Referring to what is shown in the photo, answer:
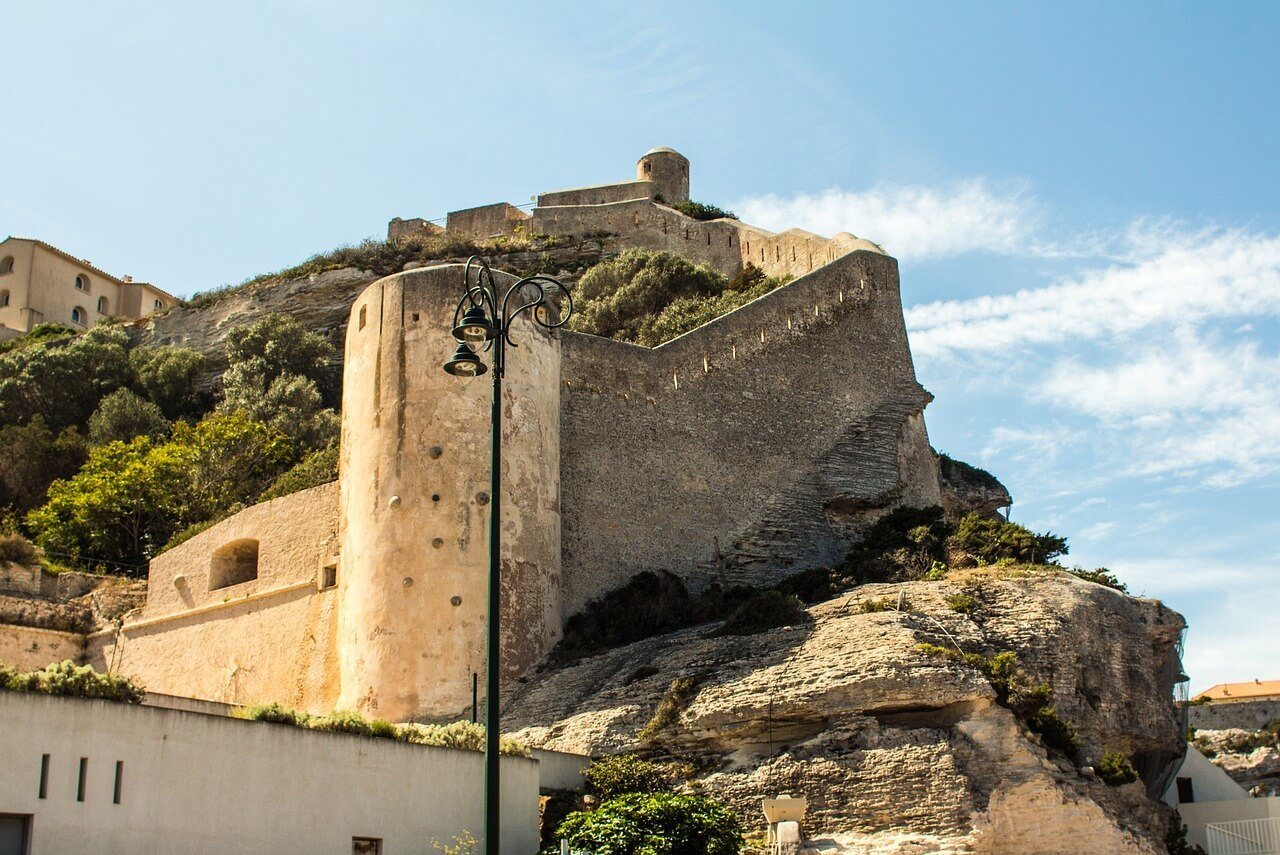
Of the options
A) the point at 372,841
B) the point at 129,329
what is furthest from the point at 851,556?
the point at 129,329

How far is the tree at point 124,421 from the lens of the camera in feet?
142

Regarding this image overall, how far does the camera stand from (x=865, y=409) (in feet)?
99.6

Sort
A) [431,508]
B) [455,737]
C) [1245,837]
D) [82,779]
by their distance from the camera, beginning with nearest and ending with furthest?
[82,779], [455,737], [431,508], [1245,837]

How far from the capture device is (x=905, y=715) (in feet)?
60.8

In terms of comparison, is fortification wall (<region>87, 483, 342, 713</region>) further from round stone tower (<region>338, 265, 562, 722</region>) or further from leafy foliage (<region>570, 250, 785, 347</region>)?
leafy foliage (<region>570, 250, 785, 347</region>)

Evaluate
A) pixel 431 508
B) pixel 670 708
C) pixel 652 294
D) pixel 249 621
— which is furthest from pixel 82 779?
pixel 652 294

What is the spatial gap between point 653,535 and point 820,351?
6.36 meters

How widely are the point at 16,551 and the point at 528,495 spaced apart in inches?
503

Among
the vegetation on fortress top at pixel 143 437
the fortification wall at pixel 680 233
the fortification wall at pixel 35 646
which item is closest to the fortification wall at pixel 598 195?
the fortification wall at pixel 680 233

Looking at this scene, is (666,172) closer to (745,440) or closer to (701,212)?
(701,212)

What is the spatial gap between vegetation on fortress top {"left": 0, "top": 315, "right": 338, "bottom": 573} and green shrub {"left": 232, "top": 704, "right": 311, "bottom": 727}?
16.7 meters

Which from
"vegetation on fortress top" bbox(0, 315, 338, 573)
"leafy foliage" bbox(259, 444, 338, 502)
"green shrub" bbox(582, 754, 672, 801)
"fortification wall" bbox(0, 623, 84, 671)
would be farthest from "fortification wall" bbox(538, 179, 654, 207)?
"green shrub" bbox(582, 754, 672, 801)

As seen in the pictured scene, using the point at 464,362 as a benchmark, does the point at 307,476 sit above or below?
above

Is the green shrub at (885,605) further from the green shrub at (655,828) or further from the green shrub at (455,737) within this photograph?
the green shrub at (455,737)
